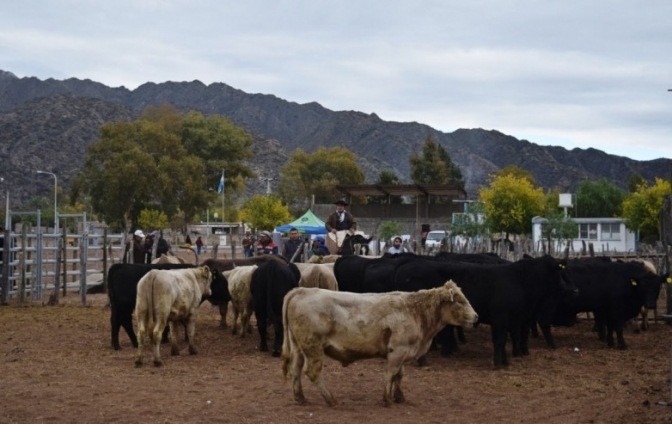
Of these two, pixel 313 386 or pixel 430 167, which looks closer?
pixel 313 386

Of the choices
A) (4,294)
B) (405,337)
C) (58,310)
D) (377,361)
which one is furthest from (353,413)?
(4,294)

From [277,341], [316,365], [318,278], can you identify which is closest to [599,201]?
[318,278]

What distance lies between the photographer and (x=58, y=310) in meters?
21.4

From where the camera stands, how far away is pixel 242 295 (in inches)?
654

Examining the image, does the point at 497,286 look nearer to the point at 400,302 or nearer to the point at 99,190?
the point at 400,302

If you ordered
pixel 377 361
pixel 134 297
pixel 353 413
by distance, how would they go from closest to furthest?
pixel 353 413
pixel 377 361
pixel 134 297

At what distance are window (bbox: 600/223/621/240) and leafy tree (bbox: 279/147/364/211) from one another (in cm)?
3965

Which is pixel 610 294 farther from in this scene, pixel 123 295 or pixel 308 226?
pixel 308 226

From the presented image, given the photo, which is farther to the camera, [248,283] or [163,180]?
[163,180]

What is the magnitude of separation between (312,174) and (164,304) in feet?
301

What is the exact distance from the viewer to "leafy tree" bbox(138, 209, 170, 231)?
63.8m

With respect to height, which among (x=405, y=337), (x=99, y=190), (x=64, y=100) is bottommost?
(x=405, y=337)

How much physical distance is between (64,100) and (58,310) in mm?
166208

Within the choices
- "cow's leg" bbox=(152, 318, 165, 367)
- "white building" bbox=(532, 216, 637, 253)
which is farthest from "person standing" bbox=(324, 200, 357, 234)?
"white building" bbox=(532, 216, 637, 253)
